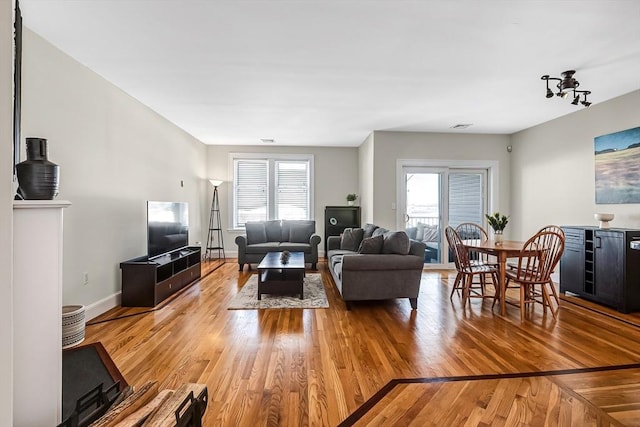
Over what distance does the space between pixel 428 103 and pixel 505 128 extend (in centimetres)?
225

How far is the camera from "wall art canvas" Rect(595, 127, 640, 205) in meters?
3.72

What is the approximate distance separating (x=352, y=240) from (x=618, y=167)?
3631mm

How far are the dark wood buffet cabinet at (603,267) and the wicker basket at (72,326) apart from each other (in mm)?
5476

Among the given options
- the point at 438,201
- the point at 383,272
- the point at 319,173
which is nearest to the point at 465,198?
the point at 438,201

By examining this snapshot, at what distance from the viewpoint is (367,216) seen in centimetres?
623

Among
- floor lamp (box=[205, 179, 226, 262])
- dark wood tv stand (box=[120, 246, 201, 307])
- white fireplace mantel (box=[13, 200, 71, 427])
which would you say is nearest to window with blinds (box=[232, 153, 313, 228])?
floor lamp (box=[205, 179, 226, 262])

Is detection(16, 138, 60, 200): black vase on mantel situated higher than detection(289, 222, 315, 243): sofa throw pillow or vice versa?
detection(16, 138, 60, 200): black vase on mantel

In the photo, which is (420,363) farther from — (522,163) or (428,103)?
(522,163)

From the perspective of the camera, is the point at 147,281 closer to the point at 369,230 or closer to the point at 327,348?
the point at 327,348

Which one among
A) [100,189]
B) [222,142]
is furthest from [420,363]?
[222,142]

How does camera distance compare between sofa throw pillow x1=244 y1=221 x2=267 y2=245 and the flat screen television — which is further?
sofa throw pillow x1=244 y1=221 x2=267 y2=245

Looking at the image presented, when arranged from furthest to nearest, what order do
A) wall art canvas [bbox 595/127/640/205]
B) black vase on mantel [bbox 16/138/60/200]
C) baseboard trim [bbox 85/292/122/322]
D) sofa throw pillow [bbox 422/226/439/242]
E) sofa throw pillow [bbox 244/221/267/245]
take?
sofa throw pillow [bbox 244/221/267/245]
sofa throw pillow [bbox 422/226/439/242]
wall art canvas [bbox 595/127/640/205]
baseboard trim [bbox 85/292/122/322]
black vase on mantel [bbox 16/138/60/200]

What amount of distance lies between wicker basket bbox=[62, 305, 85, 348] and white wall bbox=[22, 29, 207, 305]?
489mm

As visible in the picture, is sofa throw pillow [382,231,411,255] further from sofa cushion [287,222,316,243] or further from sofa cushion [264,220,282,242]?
sofa cushion [264,220,282,242]
